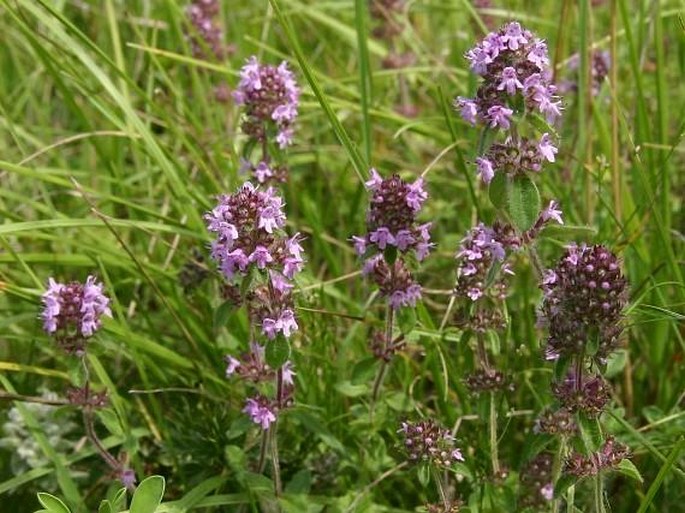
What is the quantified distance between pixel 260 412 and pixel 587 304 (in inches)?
32.6

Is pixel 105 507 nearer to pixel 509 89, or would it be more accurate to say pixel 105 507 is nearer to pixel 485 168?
pixel 485 168

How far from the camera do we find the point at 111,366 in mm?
3035

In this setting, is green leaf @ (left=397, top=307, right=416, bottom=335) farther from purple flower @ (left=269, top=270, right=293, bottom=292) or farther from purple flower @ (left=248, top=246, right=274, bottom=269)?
purple flower @ (left=248, top=246, right=274, bottom=269)

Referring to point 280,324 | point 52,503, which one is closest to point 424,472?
point 280,324

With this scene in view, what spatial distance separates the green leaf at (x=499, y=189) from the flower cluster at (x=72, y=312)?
0.94m

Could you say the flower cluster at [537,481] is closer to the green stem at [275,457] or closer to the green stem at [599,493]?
the green stem at [599,493]

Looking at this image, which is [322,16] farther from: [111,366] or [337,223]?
[111,366]

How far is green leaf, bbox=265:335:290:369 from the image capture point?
2.19 meters

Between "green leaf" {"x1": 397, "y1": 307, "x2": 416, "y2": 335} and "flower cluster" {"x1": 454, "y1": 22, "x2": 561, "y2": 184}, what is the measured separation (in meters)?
0.44

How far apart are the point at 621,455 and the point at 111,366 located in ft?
5.23

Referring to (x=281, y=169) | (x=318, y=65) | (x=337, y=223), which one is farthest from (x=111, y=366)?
(x=318, y=65)

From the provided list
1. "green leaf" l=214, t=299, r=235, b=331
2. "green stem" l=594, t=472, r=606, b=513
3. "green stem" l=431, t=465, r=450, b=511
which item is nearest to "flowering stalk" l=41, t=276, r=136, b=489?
"green leaf" l=214, t=299, r=235, b=331

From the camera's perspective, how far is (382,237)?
2.16 metres

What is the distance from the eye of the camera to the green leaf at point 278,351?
219 cm
